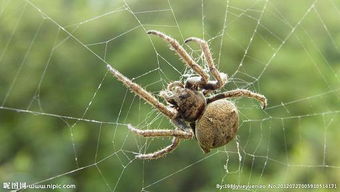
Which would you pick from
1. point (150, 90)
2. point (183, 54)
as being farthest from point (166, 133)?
point (150, 90)

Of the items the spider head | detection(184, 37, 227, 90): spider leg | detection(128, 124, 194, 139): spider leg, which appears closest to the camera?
detection(128, 124, 194, 139): spider leg

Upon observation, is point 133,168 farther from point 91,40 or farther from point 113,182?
point 91,40

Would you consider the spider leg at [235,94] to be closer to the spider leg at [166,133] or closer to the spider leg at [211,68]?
the spider leg at [211,68]

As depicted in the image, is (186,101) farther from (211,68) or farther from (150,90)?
(150,90)

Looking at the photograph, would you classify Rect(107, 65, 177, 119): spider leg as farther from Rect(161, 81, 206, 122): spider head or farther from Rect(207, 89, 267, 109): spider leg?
Rect(207, 89, 267, 109): spider leg

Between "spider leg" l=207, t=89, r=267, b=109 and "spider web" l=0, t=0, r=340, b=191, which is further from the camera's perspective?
"spider web" l=0, t=0, r=340, b=191

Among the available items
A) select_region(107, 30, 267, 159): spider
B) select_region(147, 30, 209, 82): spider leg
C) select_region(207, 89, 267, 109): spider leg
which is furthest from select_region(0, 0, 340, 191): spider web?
select_region(147, 30, 209, 82): spider leg

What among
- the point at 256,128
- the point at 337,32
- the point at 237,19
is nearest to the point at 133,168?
the point at 256,128
